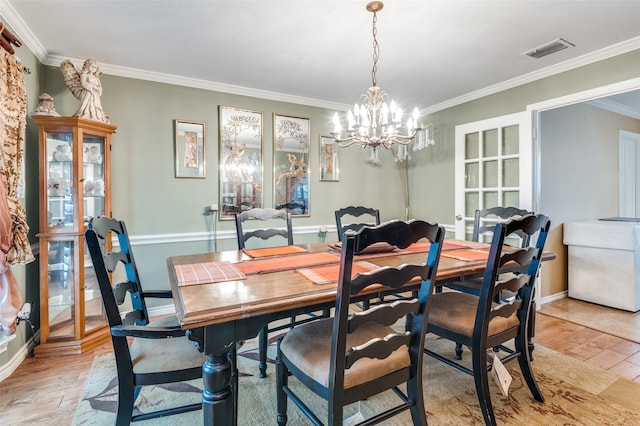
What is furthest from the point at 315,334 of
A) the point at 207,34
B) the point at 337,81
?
the point at 337,81

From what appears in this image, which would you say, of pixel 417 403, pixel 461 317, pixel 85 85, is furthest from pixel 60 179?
pixel 461 317

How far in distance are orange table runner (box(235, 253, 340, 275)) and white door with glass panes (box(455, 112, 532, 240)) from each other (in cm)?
236

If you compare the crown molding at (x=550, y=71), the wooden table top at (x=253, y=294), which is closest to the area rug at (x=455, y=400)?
the wooden table top at (x=253, y=294)

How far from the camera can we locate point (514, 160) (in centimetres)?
338

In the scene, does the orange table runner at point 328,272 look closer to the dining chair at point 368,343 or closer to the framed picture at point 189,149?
the dining chair at point 368,343

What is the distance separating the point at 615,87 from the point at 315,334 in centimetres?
308

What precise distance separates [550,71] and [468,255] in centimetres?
220

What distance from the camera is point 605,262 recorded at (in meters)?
3.42

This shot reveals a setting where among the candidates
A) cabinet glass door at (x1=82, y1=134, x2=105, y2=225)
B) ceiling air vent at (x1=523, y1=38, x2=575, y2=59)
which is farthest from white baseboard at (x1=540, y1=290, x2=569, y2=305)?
cabinet glass door at (x1=82, y1=134, x2=105, y2=225)

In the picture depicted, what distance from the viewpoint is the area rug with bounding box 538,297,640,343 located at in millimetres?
2828

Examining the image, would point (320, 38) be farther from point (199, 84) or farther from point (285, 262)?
point (285, 262)

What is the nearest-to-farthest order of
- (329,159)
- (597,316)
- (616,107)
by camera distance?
(597,316), (329,159), (616,107)

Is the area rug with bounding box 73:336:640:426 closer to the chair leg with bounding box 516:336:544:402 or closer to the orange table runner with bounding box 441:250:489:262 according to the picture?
the chair leg with bounding box 516:336:544:402

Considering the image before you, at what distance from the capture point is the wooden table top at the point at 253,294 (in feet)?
3.67
